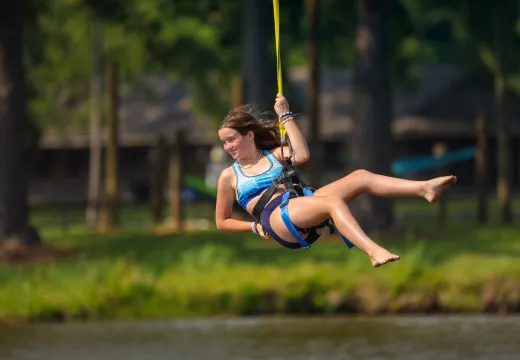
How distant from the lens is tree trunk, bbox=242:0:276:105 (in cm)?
3681

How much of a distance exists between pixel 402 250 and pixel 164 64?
18200 mm

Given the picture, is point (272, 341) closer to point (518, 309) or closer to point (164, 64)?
point (518, 309)

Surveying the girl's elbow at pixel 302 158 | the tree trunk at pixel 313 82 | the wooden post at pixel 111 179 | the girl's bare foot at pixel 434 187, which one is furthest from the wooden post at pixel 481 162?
the girl's bare foot at pixel 434 187

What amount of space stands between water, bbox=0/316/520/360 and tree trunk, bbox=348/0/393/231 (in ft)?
21.7

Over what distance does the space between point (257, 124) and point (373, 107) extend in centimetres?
2236

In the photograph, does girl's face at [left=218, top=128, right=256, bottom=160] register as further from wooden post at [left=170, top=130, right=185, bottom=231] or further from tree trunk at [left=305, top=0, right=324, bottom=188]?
wooden post at [left=170, top=130, right=185, bottom=231]

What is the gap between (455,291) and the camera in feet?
86.8

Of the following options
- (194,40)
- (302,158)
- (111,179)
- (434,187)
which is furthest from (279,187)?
(194,40)

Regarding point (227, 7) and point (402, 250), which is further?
point (227, 7)

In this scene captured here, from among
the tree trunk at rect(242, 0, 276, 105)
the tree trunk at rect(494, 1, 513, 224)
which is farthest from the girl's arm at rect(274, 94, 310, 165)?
the tree trunk at rect(494, 1, 513, 224)

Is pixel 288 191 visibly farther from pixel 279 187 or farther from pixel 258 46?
pixel 258 46

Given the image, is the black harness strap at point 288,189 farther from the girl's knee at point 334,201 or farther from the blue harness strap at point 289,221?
the girl's knee at point 334,201

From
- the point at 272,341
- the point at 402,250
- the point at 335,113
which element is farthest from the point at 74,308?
the point at 335,113

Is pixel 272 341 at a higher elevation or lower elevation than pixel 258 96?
lower
